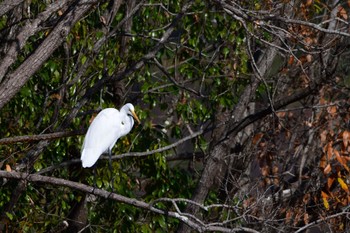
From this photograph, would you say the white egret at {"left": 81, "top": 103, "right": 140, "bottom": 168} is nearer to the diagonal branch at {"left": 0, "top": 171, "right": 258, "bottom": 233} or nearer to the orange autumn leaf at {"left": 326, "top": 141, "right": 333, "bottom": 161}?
the diagonal branch at {"left": 0, "top": 171, "right": 258, "bottom": 233}

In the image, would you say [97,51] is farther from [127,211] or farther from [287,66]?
[287,66]

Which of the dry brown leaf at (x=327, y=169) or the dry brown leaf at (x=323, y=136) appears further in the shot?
the dry brown leaf at (x=323, y=136)

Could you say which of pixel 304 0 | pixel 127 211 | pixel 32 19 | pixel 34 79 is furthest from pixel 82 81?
pixel 304 0

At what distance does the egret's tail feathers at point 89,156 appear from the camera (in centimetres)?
532

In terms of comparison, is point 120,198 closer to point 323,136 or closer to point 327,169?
point 327,169

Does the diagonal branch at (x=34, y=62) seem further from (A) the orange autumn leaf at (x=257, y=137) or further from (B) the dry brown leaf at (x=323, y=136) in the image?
(B) the dry brown leaf at (x=323, y=136)

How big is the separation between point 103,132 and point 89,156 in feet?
0.81

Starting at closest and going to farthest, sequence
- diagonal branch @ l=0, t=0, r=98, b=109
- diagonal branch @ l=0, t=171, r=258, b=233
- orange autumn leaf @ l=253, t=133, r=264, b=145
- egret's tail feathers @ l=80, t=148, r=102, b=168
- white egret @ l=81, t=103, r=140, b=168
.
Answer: diagonal branch @ l=0, t=171, r=258, b=233 → diagonal branch @ l=0, t=0, r=98, b=109 → egret's tail feathers @ l=80, t=148, r=102, b=168 → white egret @ l=81, t=103, r=140, b=168 → orange autumn leaf @ l=253, t=133, r=264, b=145

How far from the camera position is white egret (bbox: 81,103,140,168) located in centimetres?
544

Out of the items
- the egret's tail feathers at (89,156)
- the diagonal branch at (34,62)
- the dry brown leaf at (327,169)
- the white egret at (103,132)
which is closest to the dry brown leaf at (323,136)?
the dry brown leaf at (327,169)

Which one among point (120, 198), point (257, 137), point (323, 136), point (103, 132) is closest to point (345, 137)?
point (323, 136)

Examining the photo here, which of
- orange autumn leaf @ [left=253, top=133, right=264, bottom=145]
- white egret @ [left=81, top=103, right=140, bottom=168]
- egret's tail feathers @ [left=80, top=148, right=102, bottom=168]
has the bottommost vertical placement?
orange autumn leaf @ [left=253, top=133, right=264, bottom=145]

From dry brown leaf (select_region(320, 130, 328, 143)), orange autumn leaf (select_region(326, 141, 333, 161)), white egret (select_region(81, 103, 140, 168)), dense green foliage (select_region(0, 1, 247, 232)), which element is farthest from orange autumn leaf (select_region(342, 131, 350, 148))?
white egret (select_region(81, 103, 140, 168))

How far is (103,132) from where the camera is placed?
559 cm
